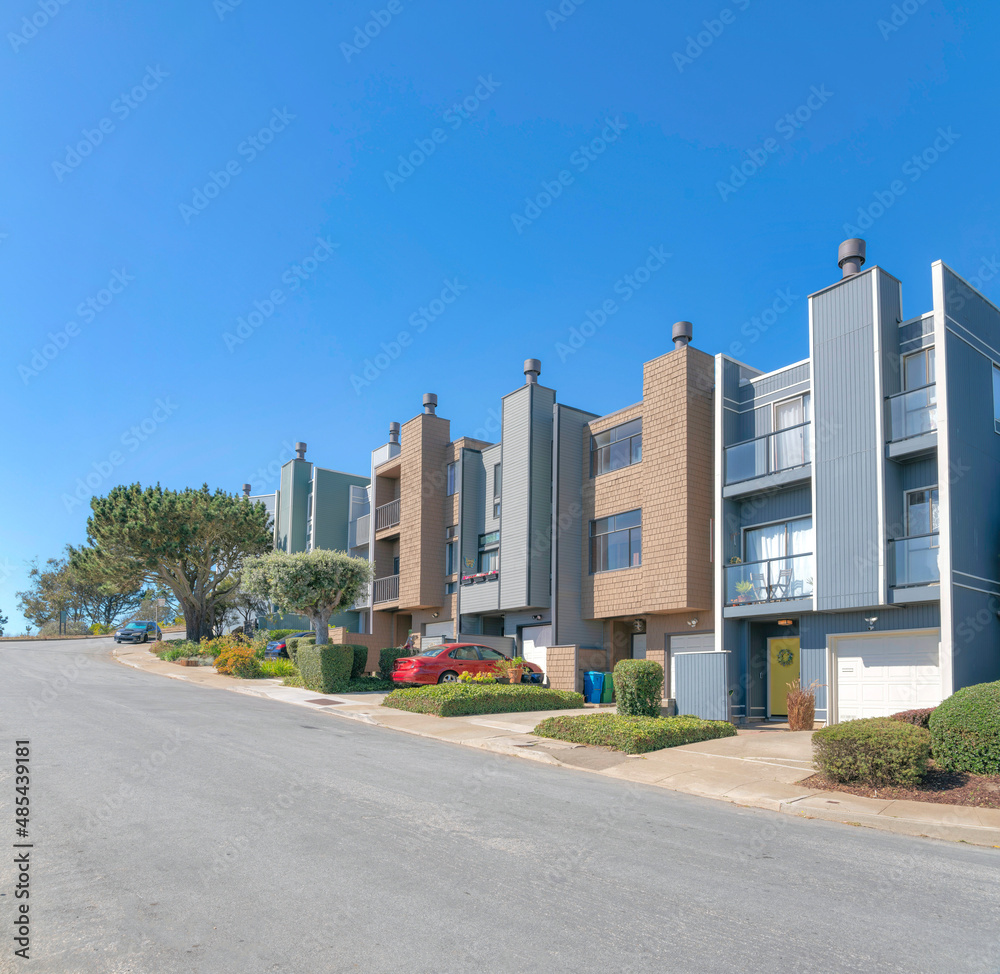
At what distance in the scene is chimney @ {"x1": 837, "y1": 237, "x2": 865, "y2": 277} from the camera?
18.8 m

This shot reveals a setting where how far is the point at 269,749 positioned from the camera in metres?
12.1

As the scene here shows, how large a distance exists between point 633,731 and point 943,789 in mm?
5218

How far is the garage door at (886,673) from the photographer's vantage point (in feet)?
55.1

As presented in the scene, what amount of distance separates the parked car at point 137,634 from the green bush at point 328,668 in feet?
83.9

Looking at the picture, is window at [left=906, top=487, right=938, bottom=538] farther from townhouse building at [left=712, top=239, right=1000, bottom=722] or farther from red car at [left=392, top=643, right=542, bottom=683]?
red car at [left=392, top=643, right=542, bottom=683]

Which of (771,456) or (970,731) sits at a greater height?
(771,456)

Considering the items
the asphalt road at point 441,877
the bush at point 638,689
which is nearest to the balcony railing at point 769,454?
the bush at point 638,689

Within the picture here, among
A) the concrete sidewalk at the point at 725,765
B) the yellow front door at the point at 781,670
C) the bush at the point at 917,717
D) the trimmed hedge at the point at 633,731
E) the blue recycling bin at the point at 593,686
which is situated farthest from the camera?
the blue recycling bin at the point at 593,686

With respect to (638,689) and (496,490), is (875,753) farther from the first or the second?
(496,490)

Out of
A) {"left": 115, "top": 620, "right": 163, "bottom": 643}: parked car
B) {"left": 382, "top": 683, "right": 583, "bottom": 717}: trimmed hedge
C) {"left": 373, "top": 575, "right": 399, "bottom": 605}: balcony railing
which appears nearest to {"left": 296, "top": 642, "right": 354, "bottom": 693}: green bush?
{"left": 382, "top": 683, "right": 583, "bottom": 717}: trimmed hedge

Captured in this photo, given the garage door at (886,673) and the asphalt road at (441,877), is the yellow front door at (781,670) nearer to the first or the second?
the garage door at (886,673)

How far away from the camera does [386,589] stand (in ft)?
115

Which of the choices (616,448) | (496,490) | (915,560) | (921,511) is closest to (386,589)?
(496,490)

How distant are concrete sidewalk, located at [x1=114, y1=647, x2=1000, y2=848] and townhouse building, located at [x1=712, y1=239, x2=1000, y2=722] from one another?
278 centimetres
